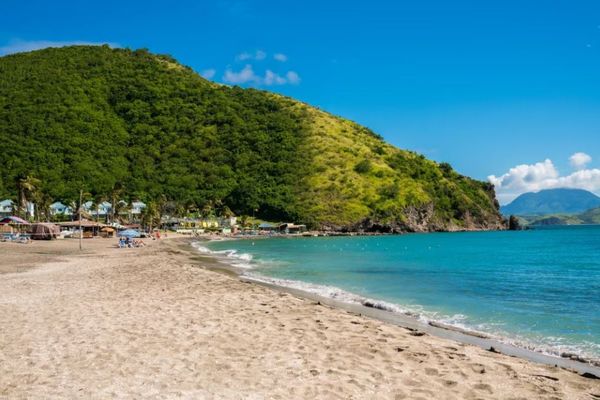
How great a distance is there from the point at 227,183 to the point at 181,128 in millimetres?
27788

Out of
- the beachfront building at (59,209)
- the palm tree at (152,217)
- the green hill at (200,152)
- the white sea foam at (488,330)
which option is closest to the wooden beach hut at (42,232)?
the palm tree at (152,217)

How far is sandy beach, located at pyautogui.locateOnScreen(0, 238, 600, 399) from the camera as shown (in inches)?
305

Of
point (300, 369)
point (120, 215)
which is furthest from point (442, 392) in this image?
point (120, 215)

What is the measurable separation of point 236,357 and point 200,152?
484 ft

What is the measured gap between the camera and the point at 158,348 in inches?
400

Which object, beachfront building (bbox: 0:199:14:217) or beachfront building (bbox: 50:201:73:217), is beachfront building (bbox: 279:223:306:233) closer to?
beachfront building (bbox: 50:201:73:217)

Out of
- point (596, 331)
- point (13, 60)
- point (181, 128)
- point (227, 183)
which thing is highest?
point (13, 60)

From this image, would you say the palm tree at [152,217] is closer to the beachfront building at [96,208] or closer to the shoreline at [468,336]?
the beachfront building at [96,208]

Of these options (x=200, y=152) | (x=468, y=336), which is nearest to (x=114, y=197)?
(x=200, y=152)

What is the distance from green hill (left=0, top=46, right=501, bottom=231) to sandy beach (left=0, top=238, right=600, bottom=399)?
113648 millimetres

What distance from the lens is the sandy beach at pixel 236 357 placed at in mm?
7758

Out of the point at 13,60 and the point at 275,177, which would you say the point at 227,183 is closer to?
the point at 275,177

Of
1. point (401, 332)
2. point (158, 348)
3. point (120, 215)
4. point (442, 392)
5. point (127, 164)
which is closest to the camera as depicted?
point (442, 392)

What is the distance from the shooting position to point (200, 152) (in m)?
153
